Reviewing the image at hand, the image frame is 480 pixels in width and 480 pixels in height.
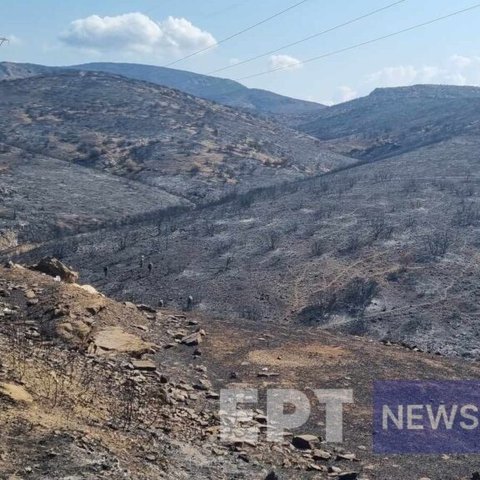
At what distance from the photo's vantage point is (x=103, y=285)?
19875 millimetres

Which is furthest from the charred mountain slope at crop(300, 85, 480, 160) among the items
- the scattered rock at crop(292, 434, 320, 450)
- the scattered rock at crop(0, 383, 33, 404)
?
the scattered rock at crop(0, 383, 33, 404)

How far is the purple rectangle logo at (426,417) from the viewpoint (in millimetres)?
8211

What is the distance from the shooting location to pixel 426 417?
9.11 m

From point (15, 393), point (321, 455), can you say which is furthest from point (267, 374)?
point (15, 393)

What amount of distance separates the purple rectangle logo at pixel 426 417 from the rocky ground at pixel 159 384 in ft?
0.75

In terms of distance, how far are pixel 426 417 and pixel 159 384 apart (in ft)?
14.4

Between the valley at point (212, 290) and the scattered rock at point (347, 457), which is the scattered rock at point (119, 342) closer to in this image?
the valley at point (212, 290)

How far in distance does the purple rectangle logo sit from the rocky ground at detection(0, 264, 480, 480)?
230 mm

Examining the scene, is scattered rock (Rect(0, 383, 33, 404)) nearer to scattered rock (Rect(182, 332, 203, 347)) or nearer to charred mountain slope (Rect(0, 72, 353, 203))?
scattered rock (Rect(182, 332, 203, 347))

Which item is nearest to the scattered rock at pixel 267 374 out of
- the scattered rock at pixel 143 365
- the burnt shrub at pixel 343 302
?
the scattered rock at pixel 143 365

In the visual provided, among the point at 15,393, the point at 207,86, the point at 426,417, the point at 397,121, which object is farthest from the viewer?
the point at 207,86

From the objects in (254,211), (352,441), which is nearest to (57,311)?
(352,441)

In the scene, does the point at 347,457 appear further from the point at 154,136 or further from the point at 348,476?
the point at 154,136

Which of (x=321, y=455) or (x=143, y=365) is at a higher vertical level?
(x=143, y=365)
